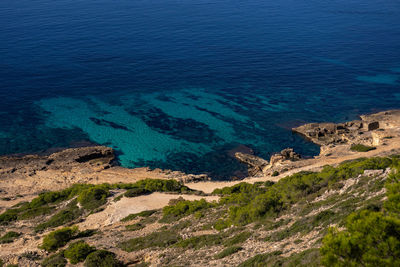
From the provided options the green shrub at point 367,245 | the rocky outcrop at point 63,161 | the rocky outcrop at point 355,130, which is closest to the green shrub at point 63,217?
the rocky outcrop at point 63,161

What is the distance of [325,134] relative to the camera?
51656 millimetres

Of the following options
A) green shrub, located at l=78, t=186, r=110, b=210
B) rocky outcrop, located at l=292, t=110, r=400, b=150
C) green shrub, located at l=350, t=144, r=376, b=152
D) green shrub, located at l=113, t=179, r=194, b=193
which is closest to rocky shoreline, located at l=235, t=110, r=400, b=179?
rocky outcrop, located at l=292, t=110, r=400, b=150

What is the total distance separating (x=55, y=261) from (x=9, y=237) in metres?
8.04

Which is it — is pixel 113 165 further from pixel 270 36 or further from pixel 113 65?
pixel 270 36

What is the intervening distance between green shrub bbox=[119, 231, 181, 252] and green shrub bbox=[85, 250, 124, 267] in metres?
1.50

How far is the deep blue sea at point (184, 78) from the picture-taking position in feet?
172

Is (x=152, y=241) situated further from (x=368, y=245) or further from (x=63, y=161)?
(x=63, y=161)

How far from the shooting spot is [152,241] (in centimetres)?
2314

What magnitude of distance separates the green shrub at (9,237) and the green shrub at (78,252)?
24.9 feet

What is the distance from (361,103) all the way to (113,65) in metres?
49.5

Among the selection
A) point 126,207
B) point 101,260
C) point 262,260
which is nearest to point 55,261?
point 101,260

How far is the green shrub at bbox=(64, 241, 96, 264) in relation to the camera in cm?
2178

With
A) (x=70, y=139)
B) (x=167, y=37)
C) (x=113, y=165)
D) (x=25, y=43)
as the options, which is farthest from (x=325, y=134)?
(x=25, y=43)

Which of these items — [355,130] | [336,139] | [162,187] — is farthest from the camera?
[355,130]
